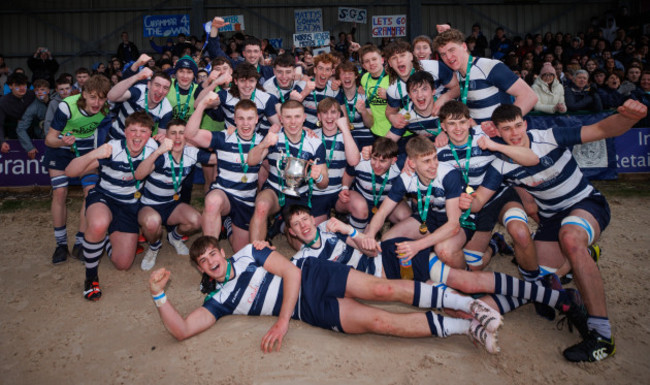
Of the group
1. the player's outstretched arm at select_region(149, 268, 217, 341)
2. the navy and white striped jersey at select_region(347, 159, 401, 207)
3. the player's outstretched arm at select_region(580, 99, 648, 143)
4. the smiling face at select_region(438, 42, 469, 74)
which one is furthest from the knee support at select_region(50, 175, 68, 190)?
the player's outstretched arm at select_region(580, 99, 648, 143)

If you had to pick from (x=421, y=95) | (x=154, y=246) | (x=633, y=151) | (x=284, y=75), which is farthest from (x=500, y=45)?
(x=154, y=246)

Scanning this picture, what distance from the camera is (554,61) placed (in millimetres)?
12594

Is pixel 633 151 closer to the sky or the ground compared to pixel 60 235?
closer to the sky

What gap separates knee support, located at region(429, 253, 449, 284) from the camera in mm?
4027

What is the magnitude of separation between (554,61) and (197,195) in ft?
36.3

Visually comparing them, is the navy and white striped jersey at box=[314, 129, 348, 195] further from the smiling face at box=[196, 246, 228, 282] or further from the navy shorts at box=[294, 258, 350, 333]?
the smiling face at box=[196, 246, 228, 282]

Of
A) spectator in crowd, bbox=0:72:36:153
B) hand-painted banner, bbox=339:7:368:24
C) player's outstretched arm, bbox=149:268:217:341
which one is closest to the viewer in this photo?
player's outstretched arm, bbox=149:268:217:341

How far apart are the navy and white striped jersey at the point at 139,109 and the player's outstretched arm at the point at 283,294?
123 inches

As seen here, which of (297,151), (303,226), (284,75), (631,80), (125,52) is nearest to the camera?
(303,226)

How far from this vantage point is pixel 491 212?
4578mm

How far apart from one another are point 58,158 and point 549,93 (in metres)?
8.88

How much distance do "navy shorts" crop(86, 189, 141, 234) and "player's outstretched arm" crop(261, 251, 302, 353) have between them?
2371mm

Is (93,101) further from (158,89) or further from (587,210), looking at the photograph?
(587,210)

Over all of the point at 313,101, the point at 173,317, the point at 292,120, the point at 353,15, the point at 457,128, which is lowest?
the point at 173,317
